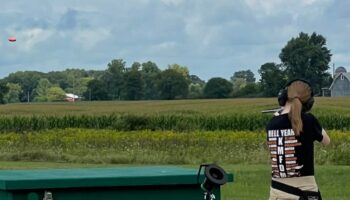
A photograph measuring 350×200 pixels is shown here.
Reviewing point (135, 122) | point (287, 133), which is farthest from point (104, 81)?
point (287, 133)

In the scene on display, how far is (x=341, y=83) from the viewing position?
11600 centimetres

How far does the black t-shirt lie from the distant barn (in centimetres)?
10675

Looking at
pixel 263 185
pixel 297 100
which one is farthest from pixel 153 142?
pixel 297 100

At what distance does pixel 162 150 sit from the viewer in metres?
31.8

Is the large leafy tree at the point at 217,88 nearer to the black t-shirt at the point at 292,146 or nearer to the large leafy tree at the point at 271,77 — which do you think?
the large leafy tree at the point at 271,77

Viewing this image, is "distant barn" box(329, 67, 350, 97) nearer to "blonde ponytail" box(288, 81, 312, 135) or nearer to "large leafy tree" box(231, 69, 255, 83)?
"large leafy tree" box(231, 69, 255, 83)

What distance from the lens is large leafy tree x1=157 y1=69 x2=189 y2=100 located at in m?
116

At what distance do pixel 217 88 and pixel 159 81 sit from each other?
7659mm

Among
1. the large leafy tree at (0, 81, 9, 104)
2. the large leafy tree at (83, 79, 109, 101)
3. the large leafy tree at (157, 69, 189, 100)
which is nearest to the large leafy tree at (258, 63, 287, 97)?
the large leafy tree at (157, 69, 189, 100)

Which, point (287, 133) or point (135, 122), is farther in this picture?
point (135, 122)

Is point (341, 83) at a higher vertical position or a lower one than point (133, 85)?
higher

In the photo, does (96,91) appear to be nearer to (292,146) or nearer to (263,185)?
(263,185)

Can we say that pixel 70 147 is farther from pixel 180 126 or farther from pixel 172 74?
pixel 172 74

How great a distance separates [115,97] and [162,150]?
8284 cm
